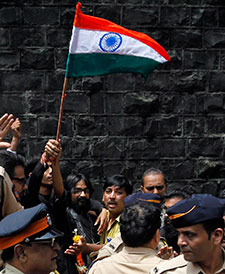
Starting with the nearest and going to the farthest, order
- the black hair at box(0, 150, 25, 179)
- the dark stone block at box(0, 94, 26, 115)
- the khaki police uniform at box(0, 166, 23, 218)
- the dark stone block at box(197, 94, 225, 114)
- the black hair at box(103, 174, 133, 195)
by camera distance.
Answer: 1. the khaki police uniform at box(0, 166, 23, 218)
2. the black hair at box(0, 150, 25, 179)
3. the black hair at box(103, 174, 133, 195)
4. the dark stone block at box(0, 94, 26, 115)
5. the dark stone block at box(197, 94, 225, 114)

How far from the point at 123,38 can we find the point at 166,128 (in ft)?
9.64

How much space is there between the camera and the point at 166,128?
8.74 meters

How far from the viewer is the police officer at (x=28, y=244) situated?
3.46 metres

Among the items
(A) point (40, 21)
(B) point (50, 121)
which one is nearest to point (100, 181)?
(B) point (50, 121)

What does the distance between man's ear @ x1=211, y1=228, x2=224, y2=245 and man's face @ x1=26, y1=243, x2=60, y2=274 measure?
3.30 ft

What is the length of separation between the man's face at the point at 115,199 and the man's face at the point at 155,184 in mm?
443

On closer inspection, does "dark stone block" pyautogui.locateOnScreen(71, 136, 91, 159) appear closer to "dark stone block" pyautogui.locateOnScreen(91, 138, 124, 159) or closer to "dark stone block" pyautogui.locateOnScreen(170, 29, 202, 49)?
"dark stone block" pyautogui.locateOnScreen(91, 138, 124, 159)

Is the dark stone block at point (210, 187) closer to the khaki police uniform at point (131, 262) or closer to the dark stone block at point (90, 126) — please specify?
the dark stone block at point (90, 126)

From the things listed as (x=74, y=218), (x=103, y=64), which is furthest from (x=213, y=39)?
(x=74, y=218)

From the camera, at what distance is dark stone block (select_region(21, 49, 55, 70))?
8.70 meters

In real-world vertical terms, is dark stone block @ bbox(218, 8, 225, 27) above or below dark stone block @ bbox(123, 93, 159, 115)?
above

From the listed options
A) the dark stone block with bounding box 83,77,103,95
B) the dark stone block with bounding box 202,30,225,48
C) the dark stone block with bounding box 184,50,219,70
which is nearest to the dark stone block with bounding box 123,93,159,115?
the dark stone block with bounding box 83,77,103,95

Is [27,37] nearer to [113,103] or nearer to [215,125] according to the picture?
[113,103]

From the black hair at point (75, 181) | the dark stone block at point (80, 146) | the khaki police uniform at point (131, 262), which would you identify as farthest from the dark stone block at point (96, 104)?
the khaki police uniform at point (131, 262)
